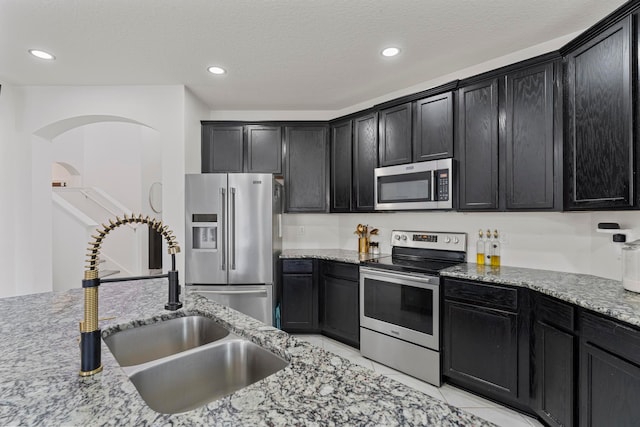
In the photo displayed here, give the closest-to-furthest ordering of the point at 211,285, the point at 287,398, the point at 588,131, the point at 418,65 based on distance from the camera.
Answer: the point at 287,398, the point at 588,131, the point at 418,65, the point at 211,285

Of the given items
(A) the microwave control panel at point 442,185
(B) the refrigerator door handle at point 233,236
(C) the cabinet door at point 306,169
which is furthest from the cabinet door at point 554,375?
(B) the refrigerator door handle at point 233,236

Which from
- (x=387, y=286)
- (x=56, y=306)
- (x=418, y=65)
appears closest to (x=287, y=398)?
(x=56, y=306)

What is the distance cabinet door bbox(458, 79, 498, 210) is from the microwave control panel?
11 centimetres

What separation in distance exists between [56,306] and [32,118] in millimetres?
2668

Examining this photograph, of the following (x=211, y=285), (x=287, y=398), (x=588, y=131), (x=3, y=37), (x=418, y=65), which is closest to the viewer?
(x=287, y=398)

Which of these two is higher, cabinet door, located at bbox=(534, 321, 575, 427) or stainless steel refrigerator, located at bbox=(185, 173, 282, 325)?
stainless steel refrigerator, located at bbox=(185, 173, 282, 325)

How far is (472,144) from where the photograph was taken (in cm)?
248

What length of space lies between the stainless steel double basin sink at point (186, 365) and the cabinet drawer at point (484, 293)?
1755mm

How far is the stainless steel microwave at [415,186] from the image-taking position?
2592mm

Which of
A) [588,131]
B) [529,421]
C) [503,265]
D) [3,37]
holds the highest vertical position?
[3,37]

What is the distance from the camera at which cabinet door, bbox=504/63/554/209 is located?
6.98ft

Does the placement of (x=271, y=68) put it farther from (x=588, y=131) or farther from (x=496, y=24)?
(x=588, y=131)

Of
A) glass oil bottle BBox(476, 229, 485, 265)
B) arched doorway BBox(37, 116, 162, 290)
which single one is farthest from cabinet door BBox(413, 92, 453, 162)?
arched doorway BBox(37, 116, 162, 290)

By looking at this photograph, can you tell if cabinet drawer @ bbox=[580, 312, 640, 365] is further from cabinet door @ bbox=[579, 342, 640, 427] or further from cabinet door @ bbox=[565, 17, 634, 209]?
cabinet door @ bbox=[565, 17, 634, 209]
